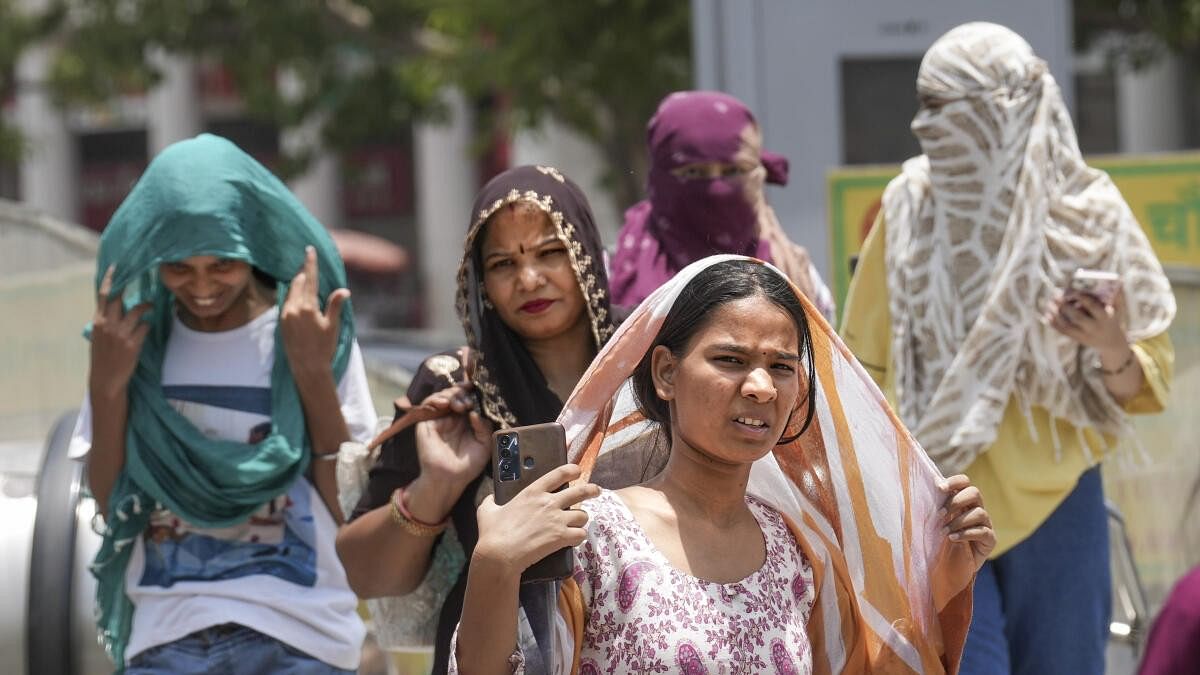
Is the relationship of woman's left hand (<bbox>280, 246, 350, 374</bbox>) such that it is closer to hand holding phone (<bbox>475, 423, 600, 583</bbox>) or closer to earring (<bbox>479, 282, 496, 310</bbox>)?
earring (<bbox>479, 282, 496, 310</bbox>)

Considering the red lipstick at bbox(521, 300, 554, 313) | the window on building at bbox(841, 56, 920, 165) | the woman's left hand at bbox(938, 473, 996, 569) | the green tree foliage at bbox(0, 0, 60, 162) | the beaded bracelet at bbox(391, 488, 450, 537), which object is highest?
the green tree foliage at bbox(0, 0, 60, 162)

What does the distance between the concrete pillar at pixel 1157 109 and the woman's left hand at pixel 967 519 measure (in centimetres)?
1789

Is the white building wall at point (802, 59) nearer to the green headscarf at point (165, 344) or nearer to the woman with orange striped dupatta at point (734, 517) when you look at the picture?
the green headscarf at point (165, 344)

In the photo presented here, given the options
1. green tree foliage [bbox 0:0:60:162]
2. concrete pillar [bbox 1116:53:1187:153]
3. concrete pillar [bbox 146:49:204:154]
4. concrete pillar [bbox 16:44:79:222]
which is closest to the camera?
green tree foliage [bbox 0:0:60:162]

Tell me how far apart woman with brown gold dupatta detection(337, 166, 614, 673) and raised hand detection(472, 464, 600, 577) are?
72cm

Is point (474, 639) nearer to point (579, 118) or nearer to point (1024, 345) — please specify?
point (1024, 345)

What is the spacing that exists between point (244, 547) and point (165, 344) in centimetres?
48

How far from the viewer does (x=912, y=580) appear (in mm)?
3111

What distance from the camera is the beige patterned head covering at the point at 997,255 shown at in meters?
4.17

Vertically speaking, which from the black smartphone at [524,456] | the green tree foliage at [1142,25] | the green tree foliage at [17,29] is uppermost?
the green tree foliage at [17,29]

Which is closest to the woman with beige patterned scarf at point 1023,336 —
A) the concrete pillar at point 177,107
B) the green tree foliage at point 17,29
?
the green tree foliage at point 17,29

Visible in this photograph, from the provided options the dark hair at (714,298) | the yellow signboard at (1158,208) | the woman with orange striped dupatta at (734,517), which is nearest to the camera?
the woman with orange striped dupatta at (734,517)

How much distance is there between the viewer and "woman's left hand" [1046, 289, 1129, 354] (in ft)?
13.1

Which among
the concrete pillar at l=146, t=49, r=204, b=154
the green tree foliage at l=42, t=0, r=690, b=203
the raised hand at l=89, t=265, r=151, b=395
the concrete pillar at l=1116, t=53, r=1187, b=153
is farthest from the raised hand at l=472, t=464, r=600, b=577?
the concrete pillar at l=146, t=49, r=204, b=154
